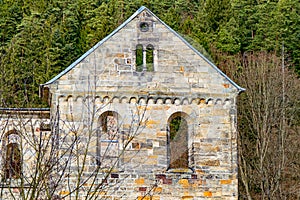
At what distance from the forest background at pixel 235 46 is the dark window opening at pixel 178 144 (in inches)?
99.8

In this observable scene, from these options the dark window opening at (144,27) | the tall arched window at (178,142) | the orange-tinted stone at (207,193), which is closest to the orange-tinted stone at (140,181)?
the tall arched window at (178,142)

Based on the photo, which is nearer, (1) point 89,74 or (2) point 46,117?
(1) point 89,74

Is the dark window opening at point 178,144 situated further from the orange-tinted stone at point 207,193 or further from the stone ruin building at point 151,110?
the orange-tinted stone at point 207,193

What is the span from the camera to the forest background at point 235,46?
22.9 meters

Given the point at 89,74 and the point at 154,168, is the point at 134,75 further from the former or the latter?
the point at 154,168

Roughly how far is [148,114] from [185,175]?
5.83 ft

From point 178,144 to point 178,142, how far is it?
66cm

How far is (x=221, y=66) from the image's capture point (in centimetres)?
3045

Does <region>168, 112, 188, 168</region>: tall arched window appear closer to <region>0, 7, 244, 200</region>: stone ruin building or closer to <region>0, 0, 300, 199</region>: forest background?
<region>0, 7, 244, 200</region>: stone ruin building

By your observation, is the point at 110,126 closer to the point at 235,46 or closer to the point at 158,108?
the point at 158,108

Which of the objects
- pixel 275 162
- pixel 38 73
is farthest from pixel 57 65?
pixel 275 162

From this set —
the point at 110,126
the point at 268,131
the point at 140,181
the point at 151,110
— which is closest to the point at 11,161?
the point at 140,181

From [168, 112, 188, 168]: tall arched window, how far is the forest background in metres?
2.55

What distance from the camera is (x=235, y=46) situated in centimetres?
3275
